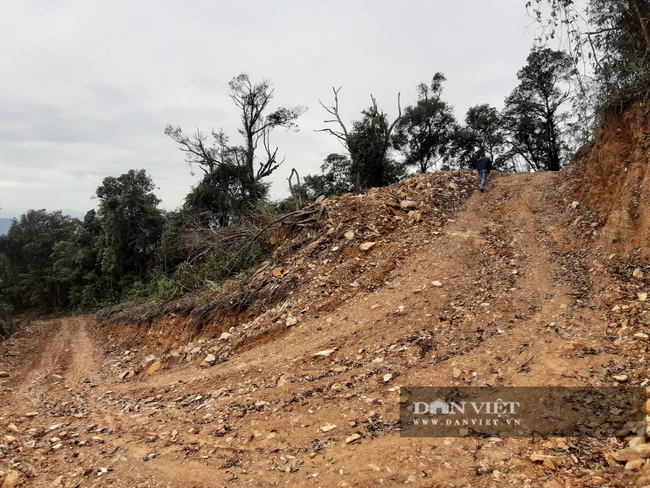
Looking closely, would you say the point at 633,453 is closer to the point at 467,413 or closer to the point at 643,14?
the point at 467,413

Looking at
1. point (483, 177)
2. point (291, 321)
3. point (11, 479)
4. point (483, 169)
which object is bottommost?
point (11, 479)

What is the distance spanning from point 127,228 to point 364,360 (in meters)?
16.0

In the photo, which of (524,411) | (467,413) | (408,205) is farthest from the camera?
(408,205)

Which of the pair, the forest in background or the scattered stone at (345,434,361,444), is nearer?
the scattered stone at (345,434,361,444)

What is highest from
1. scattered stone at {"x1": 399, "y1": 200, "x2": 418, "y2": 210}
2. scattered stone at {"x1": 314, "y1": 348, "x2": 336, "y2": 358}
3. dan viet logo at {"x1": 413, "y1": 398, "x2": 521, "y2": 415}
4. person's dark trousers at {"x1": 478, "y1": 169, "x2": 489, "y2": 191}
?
person's dark trousers at {"x1": 478, "y1": 169, "x2": 489, "y2": 191}

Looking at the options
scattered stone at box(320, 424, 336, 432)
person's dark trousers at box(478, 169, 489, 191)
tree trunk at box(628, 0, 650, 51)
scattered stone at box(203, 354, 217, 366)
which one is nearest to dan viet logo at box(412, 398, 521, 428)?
scattered stone at box(320, 424, 336, 432)

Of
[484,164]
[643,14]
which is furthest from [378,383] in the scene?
[484,164]

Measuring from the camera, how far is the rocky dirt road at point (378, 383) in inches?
102

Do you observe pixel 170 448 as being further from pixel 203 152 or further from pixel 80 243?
pixel 80 243

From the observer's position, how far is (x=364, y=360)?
4379 mm

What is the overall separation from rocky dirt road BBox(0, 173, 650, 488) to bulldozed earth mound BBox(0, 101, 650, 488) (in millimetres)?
21

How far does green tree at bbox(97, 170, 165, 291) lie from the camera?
54.9 ft

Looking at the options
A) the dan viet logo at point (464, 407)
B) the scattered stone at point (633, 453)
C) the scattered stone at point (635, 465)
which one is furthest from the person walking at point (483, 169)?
the scattered stone at point (635, 465)

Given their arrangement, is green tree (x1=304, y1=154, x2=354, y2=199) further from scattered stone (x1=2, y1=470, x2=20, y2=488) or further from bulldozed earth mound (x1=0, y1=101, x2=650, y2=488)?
Result: scattered stone (x1=2, y1=470, x2=20, y2=488)
